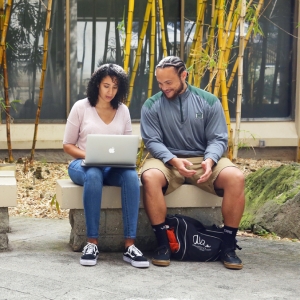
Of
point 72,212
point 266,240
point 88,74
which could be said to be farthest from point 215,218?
point 88,74

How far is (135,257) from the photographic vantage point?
4.68m

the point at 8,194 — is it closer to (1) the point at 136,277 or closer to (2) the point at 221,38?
(1) the point at 136,277

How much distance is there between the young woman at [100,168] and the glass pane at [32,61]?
4137 millimetres

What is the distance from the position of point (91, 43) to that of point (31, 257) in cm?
488

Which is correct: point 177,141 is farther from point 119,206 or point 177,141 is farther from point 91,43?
point 91,43

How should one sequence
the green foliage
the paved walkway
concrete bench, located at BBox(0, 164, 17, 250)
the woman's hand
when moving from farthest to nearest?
the green foliage
the woman's hand
concrete bench, located at BBox(0, 164, 17, 250)
the paved walkway

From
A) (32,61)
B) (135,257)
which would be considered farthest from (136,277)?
(32,61)

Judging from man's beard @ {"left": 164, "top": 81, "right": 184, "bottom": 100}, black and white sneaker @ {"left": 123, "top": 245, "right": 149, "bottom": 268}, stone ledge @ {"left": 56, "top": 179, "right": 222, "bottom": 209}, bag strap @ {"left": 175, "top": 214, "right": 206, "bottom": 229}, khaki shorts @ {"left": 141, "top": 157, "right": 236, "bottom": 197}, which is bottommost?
black and white sneaker @ {"left": 123, "top": 245, "right": 149, "bottom": 268}

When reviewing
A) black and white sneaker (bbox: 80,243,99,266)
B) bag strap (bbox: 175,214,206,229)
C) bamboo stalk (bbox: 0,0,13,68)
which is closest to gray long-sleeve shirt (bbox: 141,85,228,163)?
bag strap (bbox: 175,214,206,229)

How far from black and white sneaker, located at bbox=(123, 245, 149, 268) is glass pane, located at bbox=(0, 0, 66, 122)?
469cm

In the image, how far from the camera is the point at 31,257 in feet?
15.8

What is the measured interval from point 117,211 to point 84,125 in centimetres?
63

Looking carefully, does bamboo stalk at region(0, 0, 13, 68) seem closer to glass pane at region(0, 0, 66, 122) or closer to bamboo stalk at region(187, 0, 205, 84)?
glass pane at region(0, 0, 66, 122)

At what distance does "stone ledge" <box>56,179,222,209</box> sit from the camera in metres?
4.91
